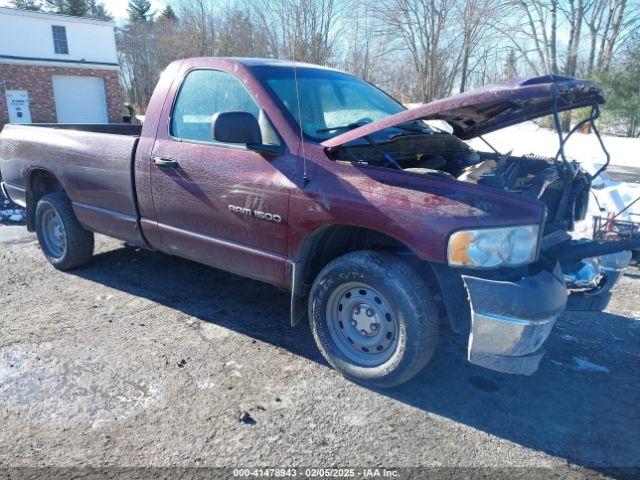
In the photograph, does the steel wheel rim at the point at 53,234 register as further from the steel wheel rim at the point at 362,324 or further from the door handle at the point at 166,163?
the steel wheel rim at the point at 362,324

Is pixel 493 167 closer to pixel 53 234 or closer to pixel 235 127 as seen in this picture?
pixel 235 127

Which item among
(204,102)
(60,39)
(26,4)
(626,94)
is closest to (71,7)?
(26,4)

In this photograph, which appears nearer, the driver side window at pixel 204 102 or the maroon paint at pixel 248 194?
the maroon paint at pixel 248 194

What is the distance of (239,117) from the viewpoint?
3.24 metres

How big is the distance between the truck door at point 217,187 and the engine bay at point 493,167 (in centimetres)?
58

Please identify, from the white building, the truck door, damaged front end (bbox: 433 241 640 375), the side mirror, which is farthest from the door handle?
the white building

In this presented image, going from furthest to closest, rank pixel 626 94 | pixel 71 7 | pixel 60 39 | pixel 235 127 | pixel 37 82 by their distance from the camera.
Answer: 1. pixel 71 7
2. pixel 60 39
3. pixel 37 82
4. pixel 626 94
5. pixel 235 127

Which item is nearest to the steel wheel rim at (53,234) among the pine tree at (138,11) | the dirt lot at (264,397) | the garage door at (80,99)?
the dirt lot at (264,397)

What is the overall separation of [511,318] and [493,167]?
4.19ft

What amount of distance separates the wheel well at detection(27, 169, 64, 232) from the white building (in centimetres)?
2282

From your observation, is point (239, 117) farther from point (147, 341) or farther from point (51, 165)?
point (51, 165)

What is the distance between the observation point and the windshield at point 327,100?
11.8ft

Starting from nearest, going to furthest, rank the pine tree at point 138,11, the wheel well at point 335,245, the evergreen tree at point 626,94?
the wheel well at point 335,245
the evergreen tree at point 626,94
the pine tree at point 138,11

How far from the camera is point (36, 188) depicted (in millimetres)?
5422
